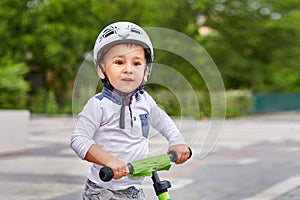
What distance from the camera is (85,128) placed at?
2879 mm

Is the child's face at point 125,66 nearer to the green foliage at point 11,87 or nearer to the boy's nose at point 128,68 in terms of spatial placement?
the boy's nose at point 128,68

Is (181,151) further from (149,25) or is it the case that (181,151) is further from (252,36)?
(252,36)

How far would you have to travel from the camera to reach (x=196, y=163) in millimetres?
12203

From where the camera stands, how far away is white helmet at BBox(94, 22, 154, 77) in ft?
9.16

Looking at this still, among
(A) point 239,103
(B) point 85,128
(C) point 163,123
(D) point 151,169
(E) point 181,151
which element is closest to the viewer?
(D) point 151,169

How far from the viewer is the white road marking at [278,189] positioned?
327 inches

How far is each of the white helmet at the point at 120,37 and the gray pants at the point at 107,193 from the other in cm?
60

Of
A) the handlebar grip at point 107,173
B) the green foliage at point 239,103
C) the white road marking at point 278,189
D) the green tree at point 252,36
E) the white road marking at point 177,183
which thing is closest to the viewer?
the handlebar grip at point 107,173

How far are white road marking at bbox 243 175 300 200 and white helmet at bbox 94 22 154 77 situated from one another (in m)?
5.72

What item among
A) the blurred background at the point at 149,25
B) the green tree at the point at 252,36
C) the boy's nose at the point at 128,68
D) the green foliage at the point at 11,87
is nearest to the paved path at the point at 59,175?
the boy's nose at the point at 128,68

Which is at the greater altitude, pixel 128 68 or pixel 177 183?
pixel 128 68

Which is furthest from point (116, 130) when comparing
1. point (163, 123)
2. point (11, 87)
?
point (11, 87)

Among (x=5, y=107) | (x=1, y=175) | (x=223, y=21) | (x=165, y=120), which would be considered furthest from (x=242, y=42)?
(x=165, y=120)

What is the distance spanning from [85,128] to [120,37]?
0.41 meters
